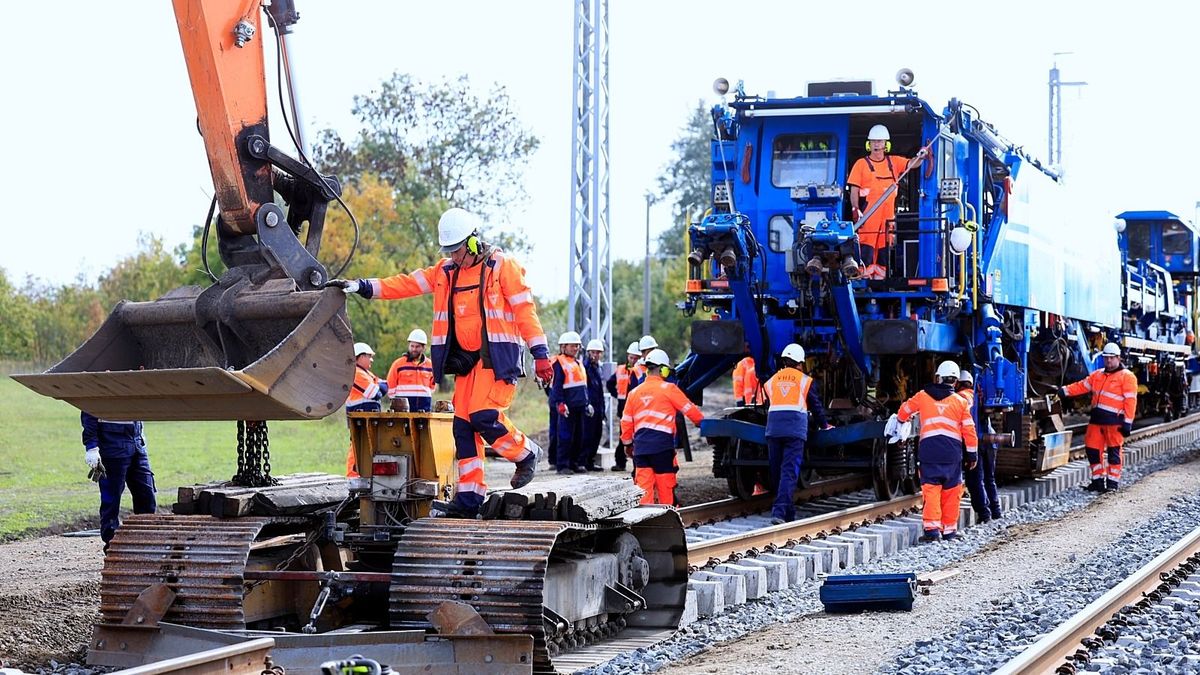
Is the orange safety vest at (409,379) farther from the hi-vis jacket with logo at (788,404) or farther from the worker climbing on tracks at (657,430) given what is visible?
the hi-vis jacket with logo at (788,404)

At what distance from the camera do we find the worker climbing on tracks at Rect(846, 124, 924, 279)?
1466cm

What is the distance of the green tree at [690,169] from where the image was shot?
6922 centimetres

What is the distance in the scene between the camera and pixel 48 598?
9.55 m

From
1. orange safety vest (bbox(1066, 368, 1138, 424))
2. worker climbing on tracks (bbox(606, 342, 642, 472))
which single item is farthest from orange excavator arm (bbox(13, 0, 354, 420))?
worker climbing on tracks (bbox(606, 342, 642, 472))

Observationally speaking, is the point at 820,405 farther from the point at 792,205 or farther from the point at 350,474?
the point at 350,474

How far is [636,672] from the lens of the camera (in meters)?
7.66

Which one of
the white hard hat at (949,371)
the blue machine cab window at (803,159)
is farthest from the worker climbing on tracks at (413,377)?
the white hard hat at (949,371)

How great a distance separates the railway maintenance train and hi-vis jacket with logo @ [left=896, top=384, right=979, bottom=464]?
2.02 feet

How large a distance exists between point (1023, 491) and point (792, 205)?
460 cm

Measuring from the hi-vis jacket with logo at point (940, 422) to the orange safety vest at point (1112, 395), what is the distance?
16.6 ft

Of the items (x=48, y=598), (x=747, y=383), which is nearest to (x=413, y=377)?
(x=747, y=383)

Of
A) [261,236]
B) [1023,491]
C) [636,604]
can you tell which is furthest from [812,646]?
[1023,491]

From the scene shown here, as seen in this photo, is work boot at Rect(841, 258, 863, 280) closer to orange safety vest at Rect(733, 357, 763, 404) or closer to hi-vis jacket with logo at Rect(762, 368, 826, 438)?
hi-vis jacket with logo at Rect(762, 368, 826, 438)

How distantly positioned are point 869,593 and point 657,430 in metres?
4.66
